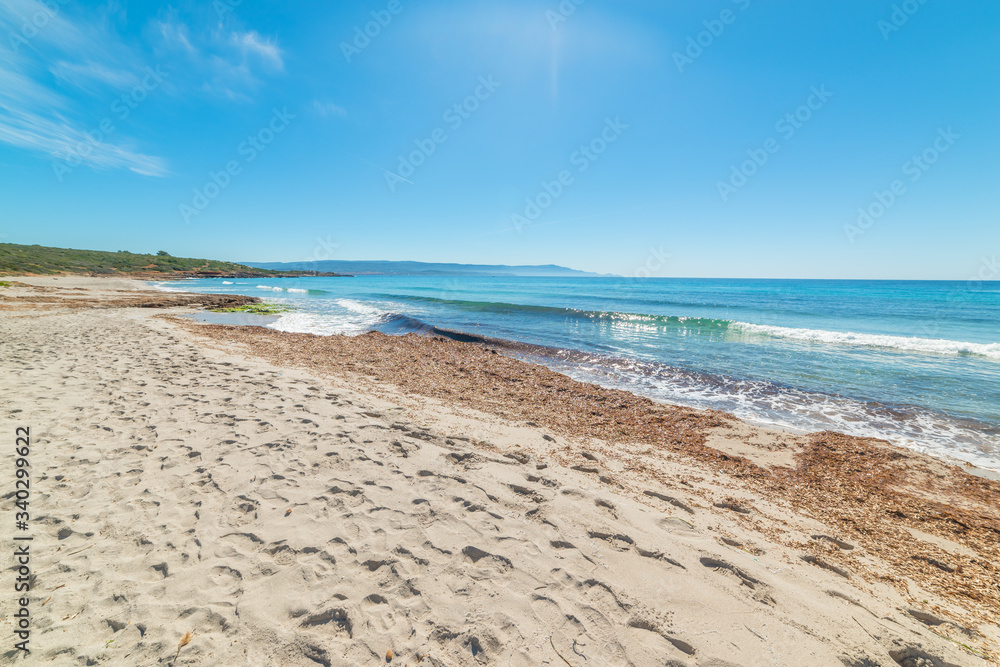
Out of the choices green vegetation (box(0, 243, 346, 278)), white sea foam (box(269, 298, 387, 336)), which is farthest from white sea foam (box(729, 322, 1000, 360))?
green vegetation (box(0, 243, 346, 278))

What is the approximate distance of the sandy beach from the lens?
2.49m

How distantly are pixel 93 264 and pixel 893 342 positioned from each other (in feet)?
302

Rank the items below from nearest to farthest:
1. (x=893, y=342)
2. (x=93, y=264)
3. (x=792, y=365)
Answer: (x=792, y=365)
(x=893, y=342)
(x=93, y=264)

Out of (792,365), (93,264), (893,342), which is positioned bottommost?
(792,365)

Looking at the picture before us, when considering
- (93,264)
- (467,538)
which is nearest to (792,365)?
(467,538)

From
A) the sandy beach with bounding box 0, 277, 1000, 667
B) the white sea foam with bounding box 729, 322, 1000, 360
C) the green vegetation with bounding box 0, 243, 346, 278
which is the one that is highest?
the green vegetation with bounding box 0, 243, 346, 278

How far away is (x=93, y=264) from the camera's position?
56.8 meters

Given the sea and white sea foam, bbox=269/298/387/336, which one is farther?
white sea foam, bbox=269/298/387/336

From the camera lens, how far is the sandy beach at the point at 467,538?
2486 mm

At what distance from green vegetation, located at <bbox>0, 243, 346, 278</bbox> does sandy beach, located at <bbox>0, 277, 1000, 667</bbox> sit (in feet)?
187

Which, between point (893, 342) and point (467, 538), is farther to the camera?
point (893, 342)

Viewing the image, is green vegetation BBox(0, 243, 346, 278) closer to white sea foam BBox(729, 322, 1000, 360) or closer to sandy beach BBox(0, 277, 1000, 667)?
sandy beach BBox(0, 277, 1000, 667)

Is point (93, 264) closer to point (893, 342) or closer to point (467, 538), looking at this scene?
point (467, 538)

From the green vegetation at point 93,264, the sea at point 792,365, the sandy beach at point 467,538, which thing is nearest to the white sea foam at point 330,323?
the sea at point 792,365
